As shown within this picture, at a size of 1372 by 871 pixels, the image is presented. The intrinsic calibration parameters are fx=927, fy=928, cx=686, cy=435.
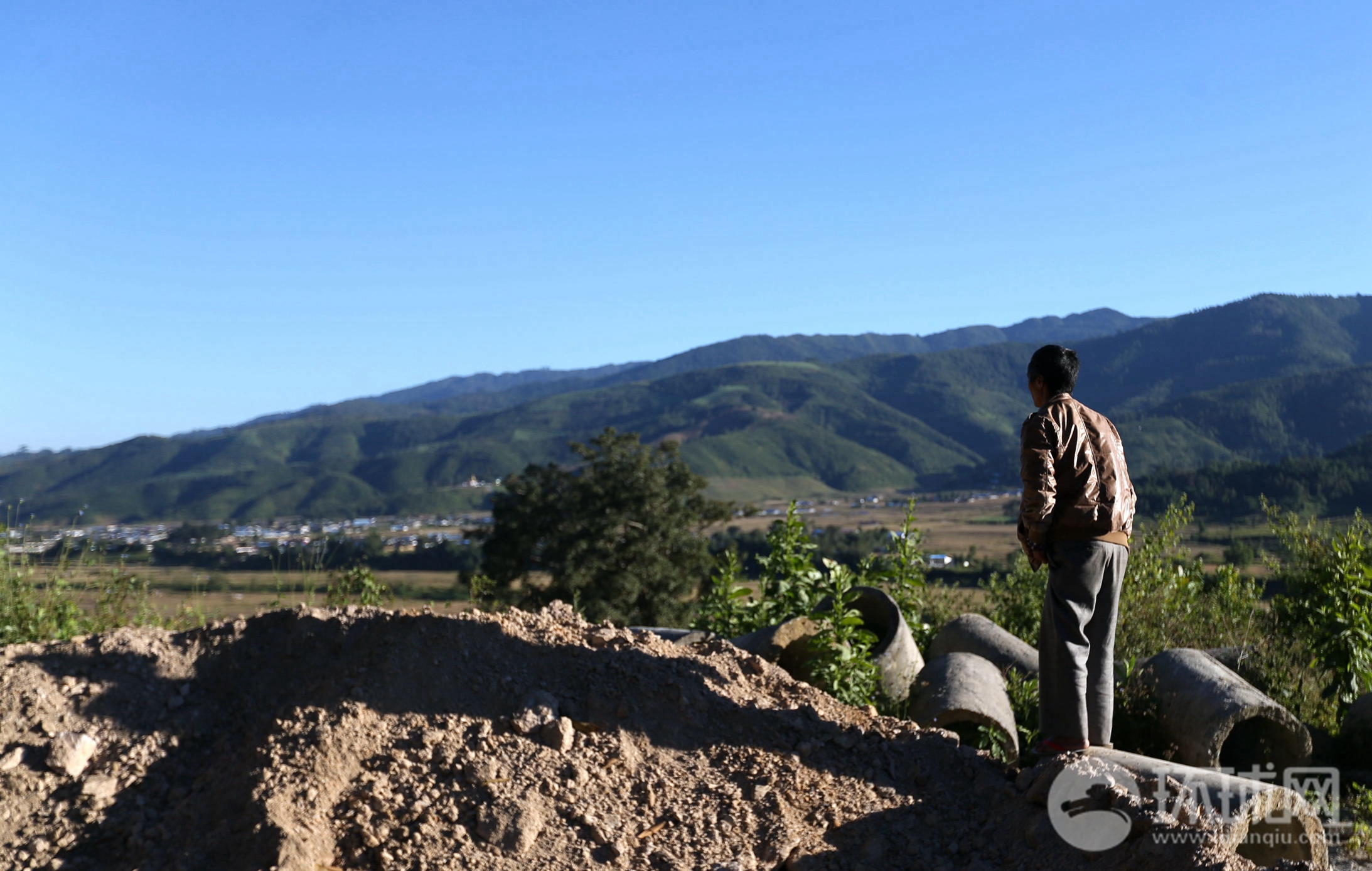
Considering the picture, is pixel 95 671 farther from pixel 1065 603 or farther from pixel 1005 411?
pixel 1005 411

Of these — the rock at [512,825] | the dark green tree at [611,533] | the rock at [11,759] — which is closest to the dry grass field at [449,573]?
the rock at [11,759]

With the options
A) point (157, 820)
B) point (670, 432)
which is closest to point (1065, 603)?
point (157, 820)

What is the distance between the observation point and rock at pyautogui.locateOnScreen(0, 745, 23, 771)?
356cm

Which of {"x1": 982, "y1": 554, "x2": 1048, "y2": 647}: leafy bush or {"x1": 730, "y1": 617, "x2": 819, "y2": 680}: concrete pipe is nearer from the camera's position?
{"x1": 730, "y1": 617, "x2": 819, "y2": 680}: concrete pipe

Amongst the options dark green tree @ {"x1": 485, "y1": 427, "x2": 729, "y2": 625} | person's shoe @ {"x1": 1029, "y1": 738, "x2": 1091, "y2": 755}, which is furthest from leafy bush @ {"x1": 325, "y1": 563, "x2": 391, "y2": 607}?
dark green tree @ {"x1": 485, "y1": 427, "x2": 729, "y2": 625}

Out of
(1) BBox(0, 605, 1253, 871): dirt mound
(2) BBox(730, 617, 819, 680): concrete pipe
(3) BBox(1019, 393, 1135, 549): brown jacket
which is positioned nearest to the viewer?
(1) BBox(0, 605, 1253, 871): dirt mound

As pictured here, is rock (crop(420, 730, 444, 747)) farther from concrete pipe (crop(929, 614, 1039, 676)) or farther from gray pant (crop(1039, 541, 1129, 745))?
concrete pipe (crop(929, 614, 1039, 676))

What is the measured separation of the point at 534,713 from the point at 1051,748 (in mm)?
2386

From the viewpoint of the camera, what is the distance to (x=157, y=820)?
342 centimetres

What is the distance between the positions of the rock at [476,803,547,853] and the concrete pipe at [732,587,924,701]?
2.40 m

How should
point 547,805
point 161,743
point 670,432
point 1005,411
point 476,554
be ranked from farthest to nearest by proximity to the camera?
point 1005,411 → point 670,432 → point 476,554 → point 161,743 → point 547,805

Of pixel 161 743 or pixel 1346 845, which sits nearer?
pixel 161 743

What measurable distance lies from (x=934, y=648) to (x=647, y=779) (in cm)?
339

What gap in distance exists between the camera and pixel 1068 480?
4301 millimetres
